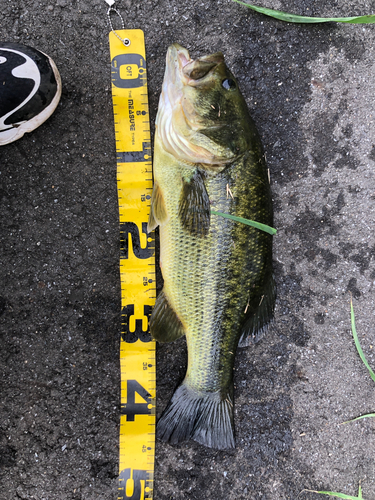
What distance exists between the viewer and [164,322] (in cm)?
202

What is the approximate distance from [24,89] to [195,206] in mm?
1351

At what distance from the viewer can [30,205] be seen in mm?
2215

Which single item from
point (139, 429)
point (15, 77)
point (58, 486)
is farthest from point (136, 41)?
point (58, 486)

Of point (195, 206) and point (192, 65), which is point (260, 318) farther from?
point (192, 65)

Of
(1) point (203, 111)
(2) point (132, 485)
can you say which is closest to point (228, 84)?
(1) point (203, 111)

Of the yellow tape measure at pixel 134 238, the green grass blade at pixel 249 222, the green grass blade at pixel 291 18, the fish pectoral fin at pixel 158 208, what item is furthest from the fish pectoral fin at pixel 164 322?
the green grass blade at pixel 291 18

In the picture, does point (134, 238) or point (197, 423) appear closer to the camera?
point (197, 423)

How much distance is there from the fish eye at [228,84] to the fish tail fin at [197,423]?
190 cm

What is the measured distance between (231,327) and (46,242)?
142cm

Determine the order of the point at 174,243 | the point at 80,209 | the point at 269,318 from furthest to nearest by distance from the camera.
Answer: the point at 80,209 < the point at 269,318 < the point at 174,243

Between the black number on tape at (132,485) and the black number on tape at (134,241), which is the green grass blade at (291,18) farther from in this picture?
the black number on tape at (132,485)

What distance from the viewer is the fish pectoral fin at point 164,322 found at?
202cm

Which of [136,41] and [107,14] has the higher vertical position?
[107,14]

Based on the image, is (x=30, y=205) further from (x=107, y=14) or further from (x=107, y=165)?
(x=107, y=14)
